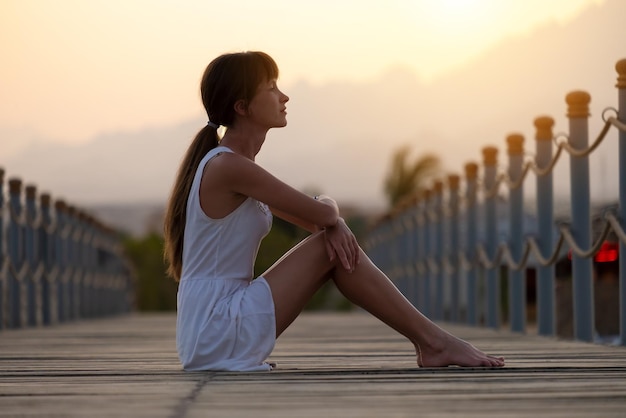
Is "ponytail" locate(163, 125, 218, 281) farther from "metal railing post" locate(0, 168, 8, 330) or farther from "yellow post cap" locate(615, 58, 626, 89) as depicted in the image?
"metal railing post" locate(0, 168, 8, 330)

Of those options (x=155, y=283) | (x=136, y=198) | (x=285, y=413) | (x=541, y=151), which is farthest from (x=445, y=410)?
(x=136, y=198)

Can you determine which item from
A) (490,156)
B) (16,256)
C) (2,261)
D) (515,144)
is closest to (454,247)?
(490,156)

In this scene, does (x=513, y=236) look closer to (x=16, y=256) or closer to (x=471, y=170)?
(x=471, y=170)

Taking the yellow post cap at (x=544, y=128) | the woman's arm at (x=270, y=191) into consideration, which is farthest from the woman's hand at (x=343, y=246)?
the yellow post cap at (x=544, y=128)

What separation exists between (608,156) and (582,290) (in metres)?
0.96

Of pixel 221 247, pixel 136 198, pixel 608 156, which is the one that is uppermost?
pixel 136 198

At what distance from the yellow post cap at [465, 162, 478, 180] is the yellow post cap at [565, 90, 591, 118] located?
3.66 m

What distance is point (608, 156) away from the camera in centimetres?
617

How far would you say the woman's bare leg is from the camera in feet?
14.6

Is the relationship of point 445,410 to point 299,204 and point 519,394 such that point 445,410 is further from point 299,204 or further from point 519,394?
point 299,204

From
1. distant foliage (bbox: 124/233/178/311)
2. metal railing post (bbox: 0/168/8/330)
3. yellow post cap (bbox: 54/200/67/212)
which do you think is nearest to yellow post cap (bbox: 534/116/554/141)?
metal railing post (bbox: 0/168/8/330)

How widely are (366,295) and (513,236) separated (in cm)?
474

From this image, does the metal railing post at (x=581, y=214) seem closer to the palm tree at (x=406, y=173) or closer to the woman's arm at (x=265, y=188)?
the woman's arm at (x=265, y=188)

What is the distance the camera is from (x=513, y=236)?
355 inches
